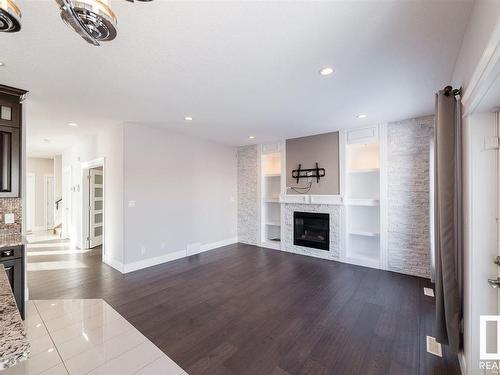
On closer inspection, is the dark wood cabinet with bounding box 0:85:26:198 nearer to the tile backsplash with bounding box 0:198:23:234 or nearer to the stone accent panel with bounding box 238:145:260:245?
the tile backsplash with bounding box 0:198:23:234

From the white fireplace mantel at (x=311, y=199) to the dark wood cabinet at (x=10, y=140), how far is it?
15.1 feet

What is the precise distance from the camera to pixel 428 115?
3.75 meters

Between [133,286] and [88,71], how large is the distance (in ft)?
9.83

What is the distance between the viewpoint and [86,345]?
218 cm

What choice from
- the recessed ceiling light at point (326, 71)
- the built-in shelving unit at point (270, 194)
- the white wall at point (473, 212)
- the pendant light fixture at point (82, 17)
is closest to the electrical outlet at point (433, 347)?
the white wall at point (473, 212)

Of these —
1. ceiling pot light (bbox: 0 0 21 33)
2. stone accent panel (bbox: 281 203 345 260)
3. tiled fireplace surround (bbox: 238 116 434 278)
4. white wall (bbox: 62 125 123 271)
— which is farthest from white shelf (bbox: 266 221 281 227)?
ceiling pot light (bbox: 0 0 21 33)

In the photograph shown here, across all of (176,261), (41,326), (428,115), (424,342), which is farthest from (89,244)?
(428,115)

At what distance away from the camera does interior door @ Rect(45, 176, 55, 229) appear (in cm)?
832

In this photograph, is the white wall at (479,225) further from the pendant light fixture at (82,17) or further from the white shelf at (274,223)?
the white shelf at (274,223)

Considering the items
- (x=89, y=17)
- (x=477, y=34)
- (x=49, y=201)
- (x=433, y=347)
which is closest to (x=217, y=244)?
(x=433, y=347)

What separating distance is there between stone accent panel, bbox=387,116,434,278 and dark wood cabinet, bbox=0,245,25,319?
5372mm

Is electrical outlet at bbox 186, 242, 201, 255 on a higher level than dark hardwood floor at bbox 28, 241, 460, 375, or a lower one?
higher

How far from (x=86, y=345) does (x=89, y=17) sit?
2.73 meters

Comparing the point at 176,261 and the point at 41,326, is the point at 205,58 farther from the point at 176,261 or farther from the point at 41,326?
the point at 176,261
